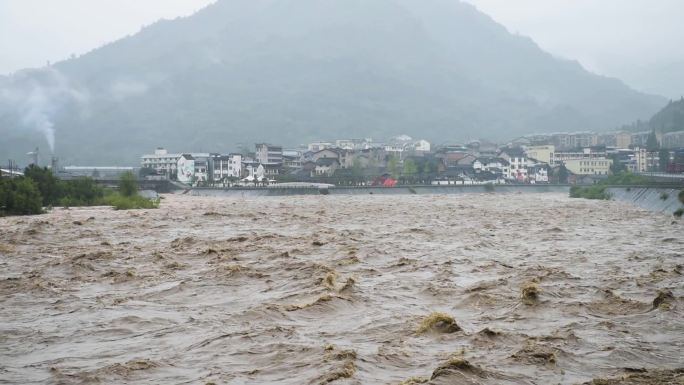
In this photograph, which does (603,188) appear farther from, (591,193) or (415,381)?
(415,381)

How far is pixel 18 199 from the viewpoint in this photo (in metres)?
40.2

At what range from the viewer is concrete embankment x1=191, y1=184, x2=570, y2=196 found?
268 feet

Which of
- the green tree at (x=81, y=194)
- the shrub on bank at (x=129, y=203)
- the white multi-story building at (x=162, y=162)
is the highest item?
the white multi-story building at (x=162, y=162)

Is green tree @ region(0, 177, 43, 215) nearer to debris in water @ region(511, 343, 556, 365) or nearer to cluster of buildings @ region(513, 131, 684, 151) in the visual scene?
debris in water @ region(511, 343, 556, 365)

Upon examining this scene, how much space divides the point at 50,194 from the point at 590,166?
3527 inches

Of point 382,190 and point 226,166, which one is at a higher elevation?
point 226,166

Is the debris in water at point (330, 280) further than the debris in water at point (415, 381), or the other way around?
the debris in water at point (330, 280)

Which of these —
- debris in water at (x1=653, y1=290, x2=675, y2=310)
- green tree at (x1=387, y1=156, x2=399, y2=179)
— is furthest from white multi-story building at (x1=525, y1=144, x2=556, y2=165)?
debris in water at (x1=653, y1=290, x2=675, y2=310)

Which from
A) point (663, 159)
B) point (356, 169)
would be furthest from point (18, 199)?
point (663, 159)

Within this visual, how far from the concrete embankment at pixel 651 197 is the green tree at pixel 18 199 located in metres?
35.4

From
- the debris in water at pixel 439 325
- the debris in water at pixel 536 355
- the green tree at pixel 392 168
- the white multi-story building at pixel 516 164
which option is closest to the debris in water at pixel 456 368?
the debris in water at pixel 536 355

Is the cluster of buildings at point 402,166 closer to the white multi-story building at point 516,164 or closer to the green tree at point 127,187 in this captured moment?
the white multi-story building at point 516,164

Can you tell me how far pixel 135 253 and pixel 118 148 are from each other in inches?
6895

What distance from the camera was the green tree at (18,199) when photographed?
40.1 m
